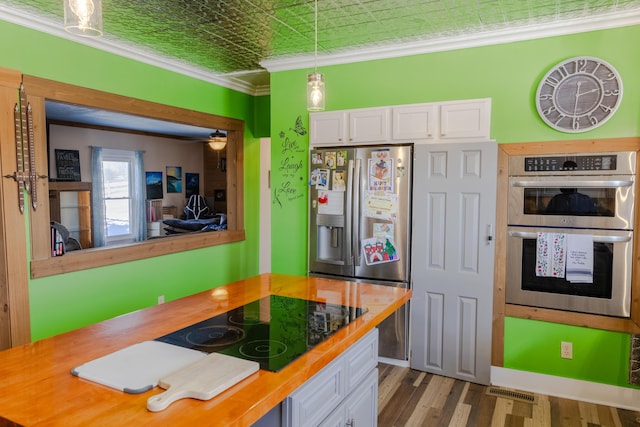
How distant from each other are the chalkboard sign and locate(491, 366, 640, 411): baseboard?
6430 mm

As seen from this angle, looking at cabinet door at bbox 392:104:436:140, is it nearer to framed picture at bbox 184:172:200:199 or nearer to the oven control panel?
the oven control panel

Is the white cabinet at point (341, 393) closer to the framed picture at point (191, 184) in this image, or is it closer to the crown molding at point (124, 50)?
the crown molding at point (124, 50)

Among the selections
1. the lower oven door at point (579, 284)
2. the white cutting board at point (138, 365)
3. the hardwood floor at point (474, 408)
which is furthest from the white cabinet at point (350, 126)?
the white cutting board at point (138, 365)

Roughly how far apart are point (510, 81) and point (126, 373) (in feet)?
9.95

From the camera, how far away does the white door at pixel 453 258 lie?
3.13m

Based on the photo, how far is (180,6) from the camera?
2643mm

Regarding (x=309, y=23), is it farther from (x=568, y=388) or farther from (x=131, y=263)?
(x=568, y=388)

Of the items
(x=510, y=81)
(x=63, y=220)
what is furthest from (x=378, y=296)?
(x=63, y=220)

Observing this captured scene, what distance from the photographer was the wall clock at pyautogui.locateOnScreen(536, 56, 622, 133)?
2805mm

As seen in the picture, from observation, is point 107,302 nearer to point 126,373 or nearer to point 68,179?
point 126,373

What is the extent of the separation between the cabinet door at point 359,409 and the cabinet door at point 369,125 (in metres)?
1.97

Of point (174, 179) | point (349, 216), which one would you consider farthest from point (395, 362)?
point (174, 179)

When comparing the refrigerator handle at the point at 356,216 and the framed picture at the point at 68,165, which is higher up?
the framed picture at the point at 68,165

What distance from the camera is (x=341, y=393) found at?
182 cm
